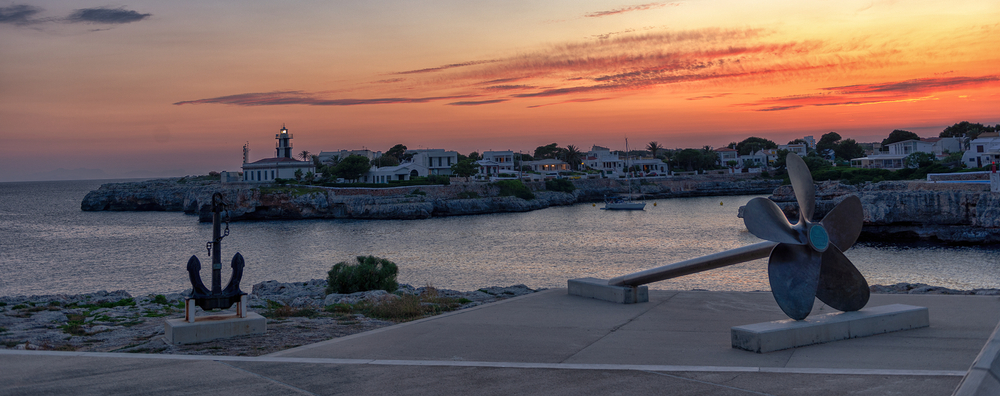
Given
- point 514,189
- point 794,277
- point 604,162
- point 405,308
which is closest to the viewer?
point 794,277

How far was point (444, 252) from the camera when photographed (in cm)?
4578

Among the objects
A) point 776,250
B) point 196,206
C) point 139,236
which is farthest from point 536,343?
point 196,206

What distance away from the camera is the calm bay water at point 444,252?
32438 mm

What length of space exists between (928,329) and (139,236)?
6822 cm

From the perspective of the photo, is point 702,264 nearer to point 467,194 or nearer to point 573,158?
point 467,194

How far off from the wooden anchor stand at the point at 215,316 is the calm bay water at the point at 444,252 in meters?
21.0

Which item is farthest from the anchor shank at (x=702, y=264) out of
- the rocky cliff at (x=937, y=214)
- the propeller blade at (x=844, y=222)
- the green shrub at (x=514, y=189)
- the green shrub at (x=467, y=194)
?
the green shrub at (x=514, y=189)

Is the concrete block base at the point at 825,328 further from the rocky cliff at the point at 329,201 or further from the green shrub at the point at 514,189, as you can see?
the green shrub at the point at 514,189

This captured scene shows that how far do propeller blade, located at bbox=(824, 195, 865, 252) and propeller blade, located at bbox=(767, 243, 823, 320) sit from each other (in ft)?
2.57

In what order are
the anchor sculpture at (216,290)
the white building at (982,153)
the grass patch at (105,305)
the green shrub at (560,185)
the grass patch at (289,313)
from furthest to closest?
the green shrub at (560,185), the white building at (982,153), the grass patch at (105,305), the grass patch at (289,313), the anchor sculpture at (216,290)

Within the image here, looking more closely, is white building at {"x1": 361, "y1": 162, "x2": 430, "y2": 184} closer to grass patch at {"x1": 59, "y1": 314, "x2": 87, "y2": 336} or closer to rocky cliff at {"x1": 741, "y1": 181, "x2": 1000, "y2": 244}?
rocky cliff at {"x1": 741, "y1": 181, "x2": 1000, "y2": 244}

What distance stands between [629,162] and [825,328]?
137600 millimetres

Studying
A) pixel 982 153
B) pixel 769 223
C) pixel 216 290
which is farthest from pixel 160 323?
pixel 982 153

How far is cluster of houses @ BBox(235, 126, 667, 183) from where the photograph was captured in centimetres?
10063
